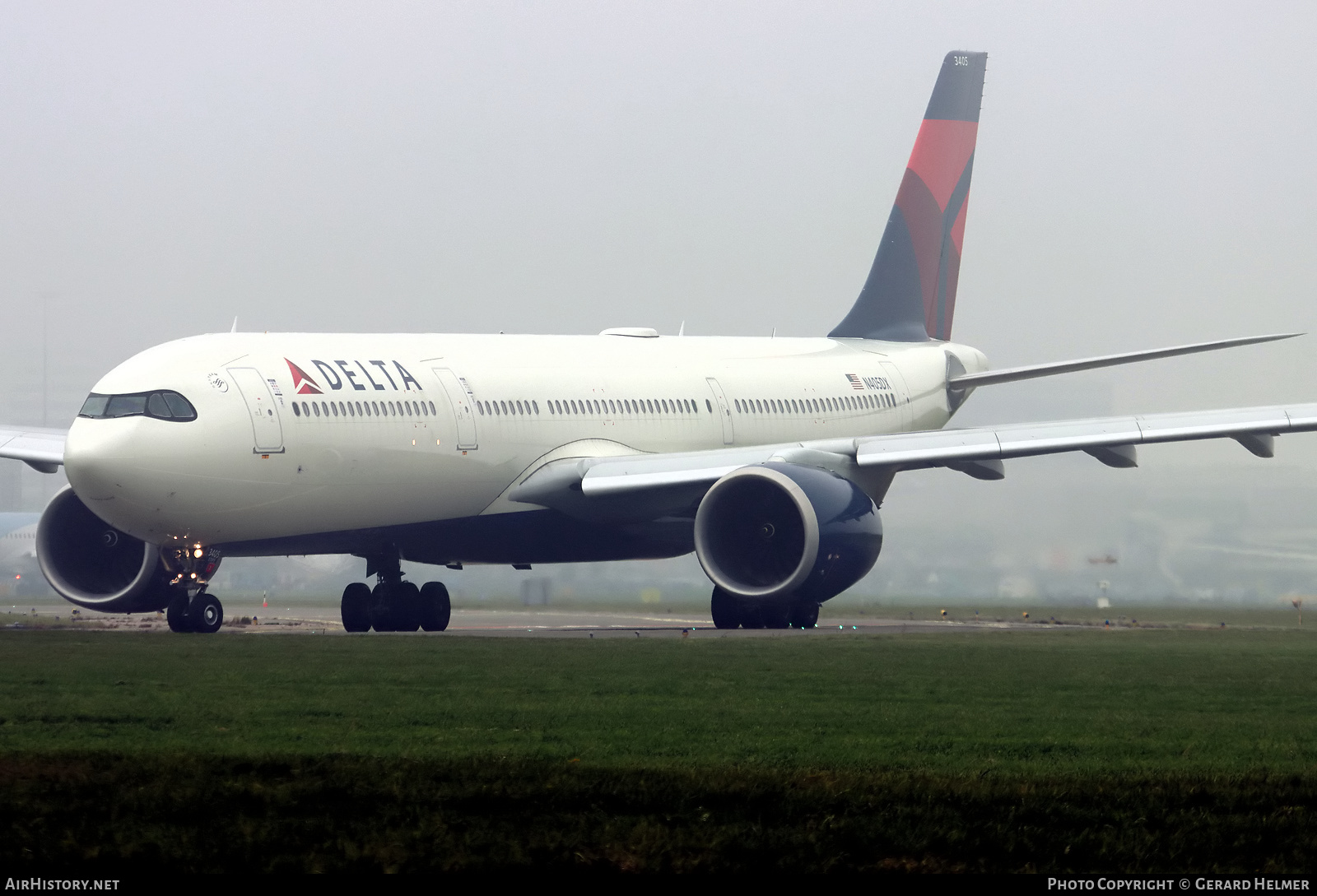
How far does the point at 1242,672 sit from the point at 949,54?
20287 millimetres

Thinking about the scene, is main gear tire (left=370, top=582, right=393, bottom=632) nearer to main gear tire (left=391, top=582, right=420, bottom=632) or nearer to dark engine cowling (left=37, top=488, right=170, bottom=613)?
main gear tire (left=391, top=582, right=420, bottom=632)

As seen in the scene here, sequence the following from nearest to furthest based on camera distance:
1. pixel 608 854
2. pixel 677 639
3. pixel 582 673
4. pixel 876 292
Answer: pixel 608 854 < pixel 582 673 < pixel 677 639 < pixel 876 292

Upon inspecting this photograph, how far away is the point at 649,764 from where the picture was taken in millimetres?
8945

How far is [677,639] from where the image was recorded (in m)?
19.7

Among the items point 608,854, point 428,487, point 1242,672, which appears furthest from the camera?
point 428,487

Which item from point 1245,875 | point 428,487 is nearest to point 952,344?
point 428,487

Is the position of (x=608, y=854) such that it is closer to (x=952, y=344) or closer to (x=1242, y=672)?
(x=1242, y=672)

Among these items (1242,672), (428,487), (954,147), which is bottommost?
(1242,672)

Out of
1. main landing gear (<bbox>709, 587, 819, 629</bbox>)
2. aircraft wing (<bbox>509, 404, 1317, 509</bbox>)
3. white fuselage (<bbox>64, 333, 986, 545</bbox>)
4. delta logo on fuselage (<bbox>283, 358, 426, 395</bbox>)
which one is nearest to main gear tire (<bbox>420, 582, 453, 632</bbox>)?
white fuselage (<bbox>64, 333, 986, 545</bbox>)

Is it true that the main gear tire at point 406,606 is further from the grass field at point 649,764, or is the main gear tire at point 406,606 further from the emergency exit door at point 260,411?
the grass field at point 649,764

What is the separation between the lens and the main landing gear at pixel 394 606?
81.7 ft

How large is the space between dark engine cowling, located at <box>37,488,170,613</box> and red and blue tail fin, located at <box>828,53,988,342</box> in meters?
14.0

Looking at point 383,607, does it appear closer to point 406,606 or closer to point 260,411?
point 406,606

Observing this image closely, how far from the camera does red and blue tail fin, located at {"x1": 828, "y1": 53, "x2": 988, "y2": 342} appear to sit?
3281 cm
